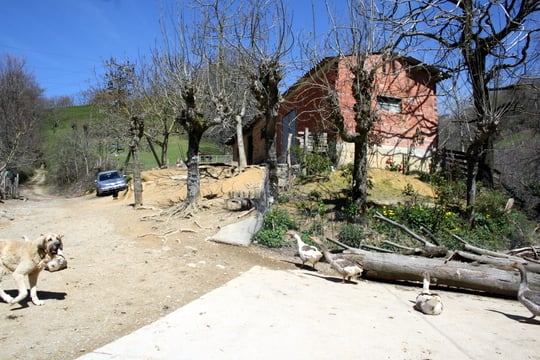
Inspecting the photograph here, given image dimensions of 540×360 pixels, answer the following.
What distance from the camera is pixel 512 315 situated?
6.39 m

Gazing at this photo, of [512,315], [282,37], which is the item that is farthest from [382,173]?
[512,315]

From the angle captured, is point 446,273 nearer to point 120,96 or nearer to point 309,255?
point 309,255

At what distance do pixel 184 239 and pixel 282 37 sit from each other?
6345 mm

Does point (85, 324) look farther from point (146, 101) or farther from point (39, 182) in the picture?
point (39, 182)

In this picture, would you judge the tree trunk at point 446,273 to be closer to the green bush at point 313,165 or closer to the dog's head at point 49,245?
the dog's head at point 49,245

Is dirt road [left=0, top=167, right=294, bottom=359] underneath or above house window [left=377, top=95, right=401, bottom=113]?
underneath

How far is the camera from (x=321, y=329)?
4953 mm

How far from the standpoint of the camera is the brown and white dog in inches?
199

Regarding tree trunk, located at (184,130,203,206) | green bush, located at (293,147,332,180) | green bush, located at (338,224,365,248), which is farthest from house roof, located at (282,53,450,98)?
green bush, located at (338,224,365,248)

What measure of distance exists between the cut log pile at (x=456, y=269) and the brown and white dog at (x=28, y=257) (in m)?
5.48

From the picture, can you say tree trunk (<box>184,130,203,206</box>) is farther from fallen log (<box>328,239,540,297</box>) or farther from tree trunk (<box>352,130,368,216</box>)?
fallen log (<box>328,239,540,297</box>)

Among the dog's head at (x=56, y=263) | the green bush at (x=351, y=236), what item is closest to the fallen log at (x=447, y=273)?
the green bush at (x=351, y=236)

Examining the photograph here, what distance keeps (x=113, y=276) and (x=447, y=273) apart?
609 centimetres

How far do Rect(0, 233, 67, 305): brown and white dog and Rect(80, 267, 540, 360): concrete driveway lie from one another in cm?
156
